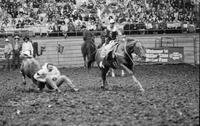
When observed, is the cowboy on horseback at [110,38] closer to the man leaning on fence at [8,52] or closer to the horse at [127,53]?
the horse at [127,53]

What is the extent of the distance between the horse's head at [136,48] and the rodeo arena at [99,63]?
0.11 ft

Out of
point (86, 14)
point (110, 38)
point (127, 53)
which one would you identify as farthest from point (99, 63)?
point (86, 14)

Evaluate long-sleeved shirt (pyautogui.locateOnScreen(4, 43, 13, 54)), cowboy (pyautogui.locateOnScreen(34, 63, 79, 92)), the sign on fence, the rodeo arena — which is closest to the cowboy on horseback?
the rodeo arena

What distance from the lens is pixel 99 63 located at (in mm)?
15516

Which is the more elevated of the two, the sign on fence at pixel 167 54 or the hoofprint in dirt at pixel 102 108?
the hoofprint in dirt at pixel 102 108

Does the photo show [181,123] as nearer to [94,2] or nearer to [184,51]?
[184,51]

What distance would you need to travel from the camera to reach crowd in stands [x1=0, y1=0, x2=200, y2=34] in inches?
1185

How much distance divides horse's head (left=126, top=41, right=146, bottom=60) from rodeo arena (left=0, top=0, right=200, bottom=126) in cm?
3

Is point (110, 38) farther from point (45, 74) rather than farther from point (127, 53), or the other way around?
point (45, 74)

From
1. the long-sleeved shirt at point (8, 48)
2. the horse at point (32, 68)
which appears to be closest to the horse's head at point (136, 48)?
the horse at point (32, 68)

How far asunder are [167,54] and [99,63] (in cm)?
1124

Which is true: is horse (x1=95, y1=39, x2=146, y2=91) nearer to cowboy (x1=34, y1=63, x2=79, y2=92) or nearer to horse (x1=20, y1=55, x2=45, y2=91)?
cowboy (x1=34, y1=63, x2=79, y2=92)

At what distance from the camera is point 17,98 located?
499 inches

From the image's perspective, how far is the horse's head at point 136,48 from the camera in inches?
549
